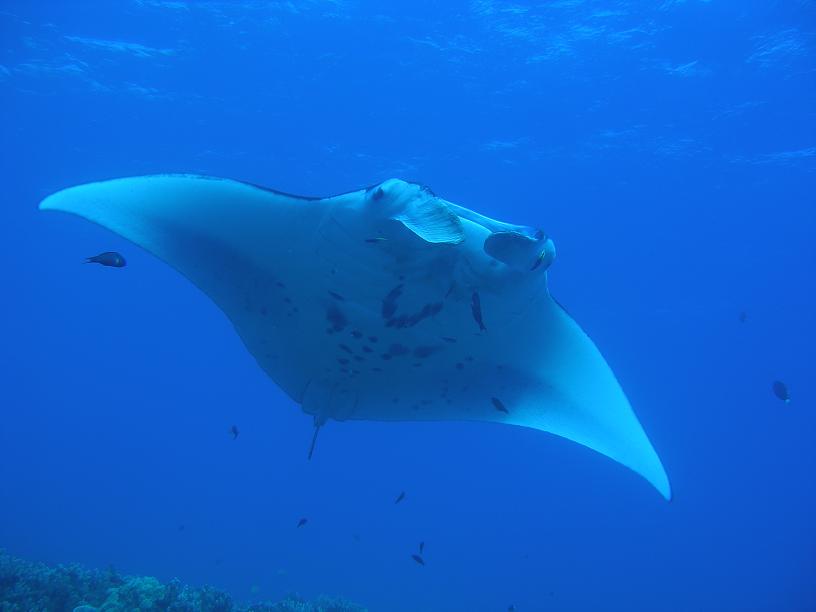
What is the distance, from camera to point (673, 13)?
16.3 meters

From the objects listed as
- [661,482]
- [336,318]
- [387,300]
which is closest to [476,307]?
[387,300]

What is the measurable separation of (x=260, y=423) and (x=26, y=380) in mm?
29764

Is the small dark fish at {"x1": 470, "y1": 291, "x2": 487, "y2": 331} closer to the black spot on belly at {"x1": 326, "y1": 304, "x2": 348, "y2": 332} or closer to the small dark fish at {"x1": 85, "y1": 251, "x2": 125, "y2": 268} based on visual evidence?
the black spot on belly at {"x1": 326, "y1": 304, "x2": 348, "y2": 332}

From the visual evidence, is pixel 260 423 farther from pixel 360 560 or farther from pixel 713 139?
pixel 713 139

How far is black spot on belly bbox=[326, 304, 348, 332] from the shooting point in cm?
403

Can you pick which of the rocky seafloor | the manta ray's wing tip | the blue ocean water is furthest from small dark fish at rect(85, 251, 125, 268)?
the blue ocean water

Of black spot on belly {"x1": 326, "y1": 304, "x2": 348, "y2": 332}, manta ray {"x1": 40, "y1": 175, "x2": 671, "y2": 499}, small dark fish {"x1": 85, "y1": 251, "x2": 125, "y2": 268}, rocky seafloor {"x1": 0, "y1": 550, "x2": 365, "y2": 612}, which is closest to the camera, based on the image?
manta ray {"x1": 40, "y1": 175, "x2": 671, "y2": 499}

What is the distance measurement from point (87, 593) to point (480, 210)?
22.3 m

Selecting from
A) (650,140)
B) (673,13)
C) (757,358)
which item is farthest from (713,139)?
(757,358)

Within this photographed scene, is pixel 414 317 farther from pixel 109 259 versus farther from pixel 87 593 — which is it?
pixel 87 593

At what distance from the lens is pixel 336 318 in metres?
4.07

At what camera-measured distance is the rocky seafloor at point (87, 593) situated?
592 cm

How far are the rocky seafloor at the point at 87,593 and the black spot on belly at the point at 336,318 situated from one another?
4.07m

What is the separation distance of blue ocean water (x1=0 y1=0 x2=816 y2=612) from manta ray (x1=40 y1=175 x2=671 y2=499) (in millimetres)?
15265
